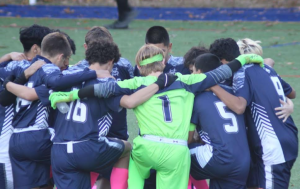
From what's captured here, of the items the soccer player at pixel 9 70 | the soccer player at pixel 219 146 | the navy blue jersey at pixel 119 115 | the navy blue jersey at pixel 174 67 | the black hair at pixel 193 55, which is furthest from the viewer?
the navy blue jersey at pixel 174 67

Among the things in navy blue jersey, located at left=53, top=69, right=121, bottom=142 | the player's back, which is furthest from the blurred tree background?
navy blue jersey, located at left=53, top=69, right=121, bottom=142

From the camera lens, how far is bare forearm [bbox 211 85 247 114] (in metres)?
4.29

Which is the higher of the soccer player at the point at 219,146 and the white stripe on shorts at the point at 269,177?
the soccer player at the point at 219,146

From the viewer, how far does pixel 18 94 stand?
4.46 m

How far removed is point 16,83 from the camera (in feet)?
14.9

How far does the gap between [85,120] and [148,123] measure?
0.49 metres

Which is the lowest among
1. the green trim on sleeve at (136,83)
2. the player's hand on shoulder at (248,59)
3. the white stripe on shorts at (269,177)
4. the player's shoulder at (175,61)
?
the white stripe on shorts at (269,177)

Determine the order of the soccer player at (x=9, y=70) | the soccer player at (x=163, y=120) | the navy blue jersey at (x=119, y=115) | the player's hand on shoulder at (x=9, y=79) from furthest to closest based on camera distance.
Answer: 1. the navy blue jersey at (x=119, y=115)
2. the soccer player at (x=9, y=70)
3. the player's hand on shoulder at (x=9, y=79)
4. the soccer player at (x=163, y=120)

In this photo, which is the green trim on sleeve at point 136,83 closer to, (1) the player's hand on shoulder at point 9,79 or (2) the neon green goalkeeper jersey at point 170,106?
(2) the neon green goalkeeper jersey at point 170,106

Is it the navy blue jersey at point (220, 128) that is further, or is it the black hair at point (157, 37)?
the black hair at point (157, 37)

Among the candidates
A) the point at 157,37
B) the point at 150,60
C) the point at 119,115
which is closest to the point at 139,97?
the point at 150,60

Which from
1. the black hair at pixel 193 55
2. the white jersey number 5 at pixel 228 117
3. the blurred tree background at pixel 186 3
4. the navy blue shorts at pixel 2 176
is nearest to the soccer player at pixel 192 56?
the black hair at pixel 193 55

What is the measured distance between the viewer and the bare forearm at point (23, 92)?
14.5 ft

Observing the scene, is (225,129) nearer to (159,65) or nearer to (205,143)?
(205,143)
